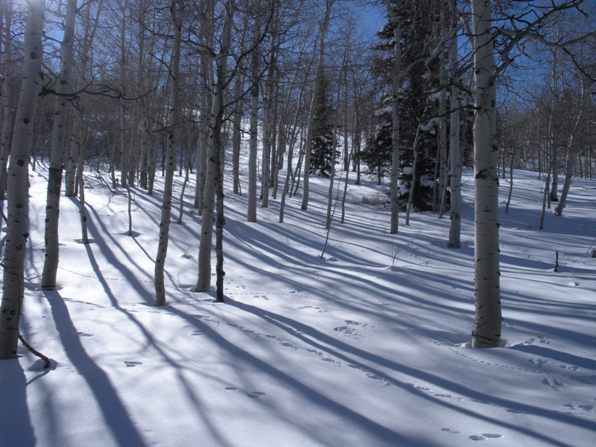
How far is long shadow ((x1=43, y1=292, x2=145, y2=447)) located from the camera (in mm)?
2861

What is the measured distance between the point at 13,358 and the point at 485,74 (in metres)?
5.74

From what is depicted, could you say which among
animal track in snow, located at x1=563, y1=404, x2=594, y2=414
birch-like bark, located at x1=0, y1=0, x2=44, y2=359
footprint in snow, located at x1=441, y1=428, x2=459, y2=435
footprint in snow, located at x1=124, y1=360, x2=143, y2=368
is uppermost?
birch-like bark, located at x1=0, y1=0, x2=44, y2=359

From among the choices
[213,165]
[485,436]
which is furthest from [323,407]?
[213,165]

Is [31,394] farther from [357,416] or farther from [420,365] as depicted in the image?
[420,365]

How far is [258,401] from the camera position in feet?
11.2

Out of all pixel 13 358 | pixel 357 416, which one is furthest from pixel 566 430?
pixel 13 358

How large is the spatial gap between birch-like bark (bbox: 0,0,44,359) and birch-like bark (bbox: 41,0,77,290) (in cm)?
337

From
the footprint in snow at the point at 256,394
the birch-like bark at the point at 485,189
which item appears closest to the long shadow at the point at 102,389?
the footprint in snow at the point at 256,394

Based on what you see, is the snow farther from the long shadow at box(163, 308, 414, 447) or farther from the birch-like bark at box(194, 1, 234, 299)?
the birch-like bark at box(194, 1, 234, 299)

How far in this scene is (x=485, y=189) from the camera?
16.0 ft

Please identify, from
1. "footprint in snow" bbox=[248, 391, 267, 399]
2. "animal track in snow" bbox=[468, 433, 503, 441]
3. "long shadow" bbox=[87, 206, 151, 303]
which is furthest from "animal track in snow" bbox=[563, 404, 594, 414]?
"long shadow" bbox=[87, 206, 151, 303]

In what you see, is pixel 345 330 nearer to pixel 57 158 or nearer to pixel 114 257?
pixel 57 158

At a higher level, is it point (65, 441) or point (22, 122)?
point (22, 122)

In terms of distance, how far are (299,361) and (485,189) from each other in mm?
2746
